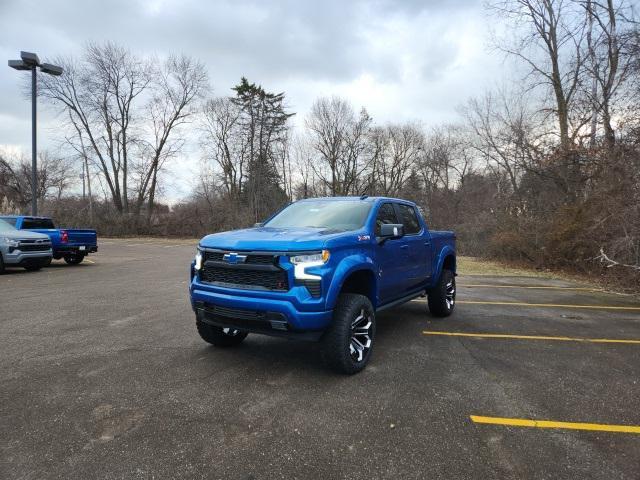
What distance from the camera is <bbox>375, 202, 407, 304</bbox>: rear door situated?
482 centimetres

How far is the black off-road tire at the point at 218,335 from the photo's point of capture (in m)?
4.83

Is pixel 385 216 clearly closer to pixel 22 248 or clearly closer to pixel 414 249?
pixel 414 249

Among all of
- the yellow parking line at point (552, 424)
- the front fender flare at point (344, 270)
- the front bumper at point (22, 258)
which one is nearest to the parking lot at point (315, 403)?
the yellow parking line at point (552, 424)

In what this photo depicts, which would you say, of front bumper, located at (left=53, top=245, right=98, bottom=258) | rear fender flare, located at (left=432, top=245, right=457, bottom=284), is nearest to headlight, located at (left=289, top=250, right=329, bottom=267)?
rear fender flare, located at (left=432, top=245, right=457, bottom=284)

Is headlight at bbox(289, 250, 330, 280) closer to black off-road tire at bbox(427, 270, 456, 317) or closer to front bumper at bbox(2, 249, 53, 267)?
black off-road tire at bbox(427, 270, 456, 317)

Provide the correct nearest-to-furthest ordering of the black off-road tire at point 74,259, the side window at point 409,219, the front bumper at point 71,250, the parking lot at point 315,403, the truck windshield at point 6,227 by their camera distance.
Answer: the parking lot at point 315,403 → the side window at point 409,219 → the truck windshield at point 6,227 → the front bumper at point 71,250 → the black off-road tire at point 74,259

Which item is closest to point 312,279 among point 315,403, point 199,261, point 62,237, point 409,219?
point 315,403

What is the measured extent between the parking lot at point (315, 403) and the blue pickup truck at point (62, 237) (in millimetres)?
Result: 8669

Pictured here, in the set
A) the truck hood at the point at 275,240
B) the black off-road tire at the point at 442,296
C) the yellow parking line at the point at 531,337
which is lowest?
the yellow parking line at the point at 531,337

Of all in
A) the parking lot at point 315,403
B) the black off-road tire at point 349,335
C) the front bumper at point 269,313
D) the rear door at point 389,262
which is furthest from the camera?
the rear door at point 389,262

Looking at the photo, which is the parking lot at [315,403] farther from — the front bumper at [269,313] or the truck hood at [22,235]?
the truck hood at [22,235]

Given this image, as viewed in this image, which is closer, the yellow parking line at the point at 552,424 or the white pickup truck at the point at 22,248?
the yellow parking line at the point at 552,424

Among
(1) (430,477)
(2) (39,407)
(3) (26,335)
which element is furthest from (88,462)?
(3) (26,335)

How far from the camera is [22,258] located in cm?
1190
